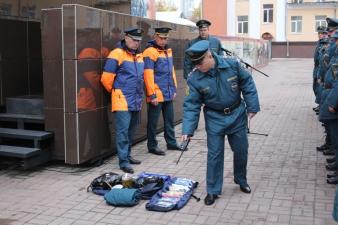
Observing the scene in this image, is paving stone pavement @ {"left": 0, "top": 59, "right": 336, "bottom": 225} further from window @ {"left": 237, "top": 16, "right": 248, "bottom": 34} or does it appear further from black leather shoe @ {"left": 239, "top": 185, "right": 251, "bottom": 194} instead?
window @ {"left": 237, "top": 16, "right": 248, "bottom": 34}

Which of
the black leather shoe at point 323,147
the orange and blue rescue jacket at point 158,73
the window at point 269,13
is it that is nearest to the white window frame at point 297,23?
the window at point 269,13

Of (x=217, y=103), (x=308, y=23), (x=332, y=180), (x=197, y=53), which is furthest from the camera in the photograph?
(x=308, y=23)

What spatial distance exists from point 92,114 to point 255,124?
15.6ft

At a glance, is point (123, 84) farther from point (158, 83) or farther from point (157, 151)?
point (157, 151)

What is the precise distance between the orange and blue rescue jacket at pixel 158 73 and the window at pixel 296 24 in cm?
4856

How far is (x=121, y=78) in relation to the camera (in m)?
6.74

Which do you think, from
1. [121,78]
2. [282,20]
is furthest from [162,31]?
[282,20]

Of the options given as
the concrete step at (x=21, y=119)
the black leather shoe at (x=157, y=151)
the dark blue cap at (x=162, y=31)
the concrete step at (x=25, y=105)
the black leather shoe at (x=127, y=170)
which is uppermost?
the dark blue cap at (x=162, y=31)

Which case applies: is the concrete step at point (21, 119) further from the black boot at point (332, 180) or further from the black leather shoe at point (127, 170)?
the black boot at point (332, 180)

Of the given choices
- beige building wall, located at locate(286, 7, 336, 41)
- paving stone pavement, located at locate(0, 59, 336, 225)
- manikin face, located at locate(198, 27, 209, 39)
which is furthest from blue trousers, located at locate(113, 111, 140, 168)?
beige building wall, located at locate(286, 7, 336, 41)

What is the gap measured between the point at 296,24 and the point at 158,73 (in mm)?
49019

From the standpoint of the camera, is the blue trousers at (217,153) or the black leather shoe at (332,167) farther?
the black leather shoe at (332,167)

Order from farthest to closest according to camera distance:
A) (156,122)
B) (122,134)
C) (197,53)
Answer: (156,122), (122,134), (197,53)

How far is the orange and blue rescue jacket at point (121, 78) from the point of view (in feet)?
22.0
